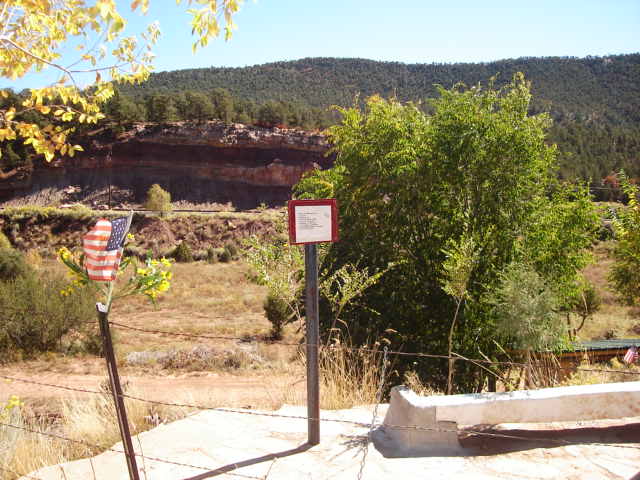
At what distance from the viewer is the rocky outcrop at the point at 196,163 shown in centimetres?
5500

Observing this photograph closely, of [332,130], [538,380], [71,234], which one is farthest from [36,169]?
[538,380]

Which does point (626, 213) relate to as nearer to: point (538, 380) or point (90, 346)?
point (538, 380)

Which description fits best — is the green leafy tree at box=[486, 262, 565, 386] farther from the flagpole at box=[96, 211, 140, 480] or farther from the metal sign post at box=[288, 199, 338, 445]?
the flagpole at box=[96, 211, 140, 480]

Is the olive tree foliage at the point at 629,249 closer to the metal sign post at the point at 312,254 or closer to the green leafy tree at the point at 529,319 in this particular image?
the green leafy tree at the point at 529,319

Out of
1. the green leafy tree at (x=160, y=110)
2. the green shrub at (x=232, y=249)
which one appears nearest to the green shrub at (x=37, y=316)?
the green shrub at (x=232, y=249)

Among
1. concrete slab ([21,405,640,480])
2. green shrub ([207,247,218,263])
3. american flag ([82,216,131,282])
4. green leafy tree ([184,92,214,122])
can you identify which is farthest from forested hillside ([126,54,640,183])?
american flag ([82,216,131,282])

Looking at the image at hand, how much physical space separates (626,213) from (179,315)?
18329 mm

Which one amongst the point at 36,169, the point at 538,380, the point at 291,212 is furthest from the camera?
the point at 36,169

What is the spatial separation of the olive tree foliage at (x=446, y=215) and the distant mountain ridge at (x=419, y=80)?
206ft

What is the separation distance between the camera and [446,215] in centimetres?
863

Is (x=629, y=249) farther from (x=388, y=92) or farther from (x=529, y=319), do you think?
(x=388, y=92)

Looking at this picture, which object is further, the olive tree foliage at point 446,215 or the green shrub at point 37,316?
the green shrub at point 37,316

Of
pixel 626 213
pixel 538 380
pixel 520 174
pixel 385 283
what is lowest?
pixel 538 380

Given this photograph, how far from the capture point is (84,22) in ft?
14.7
